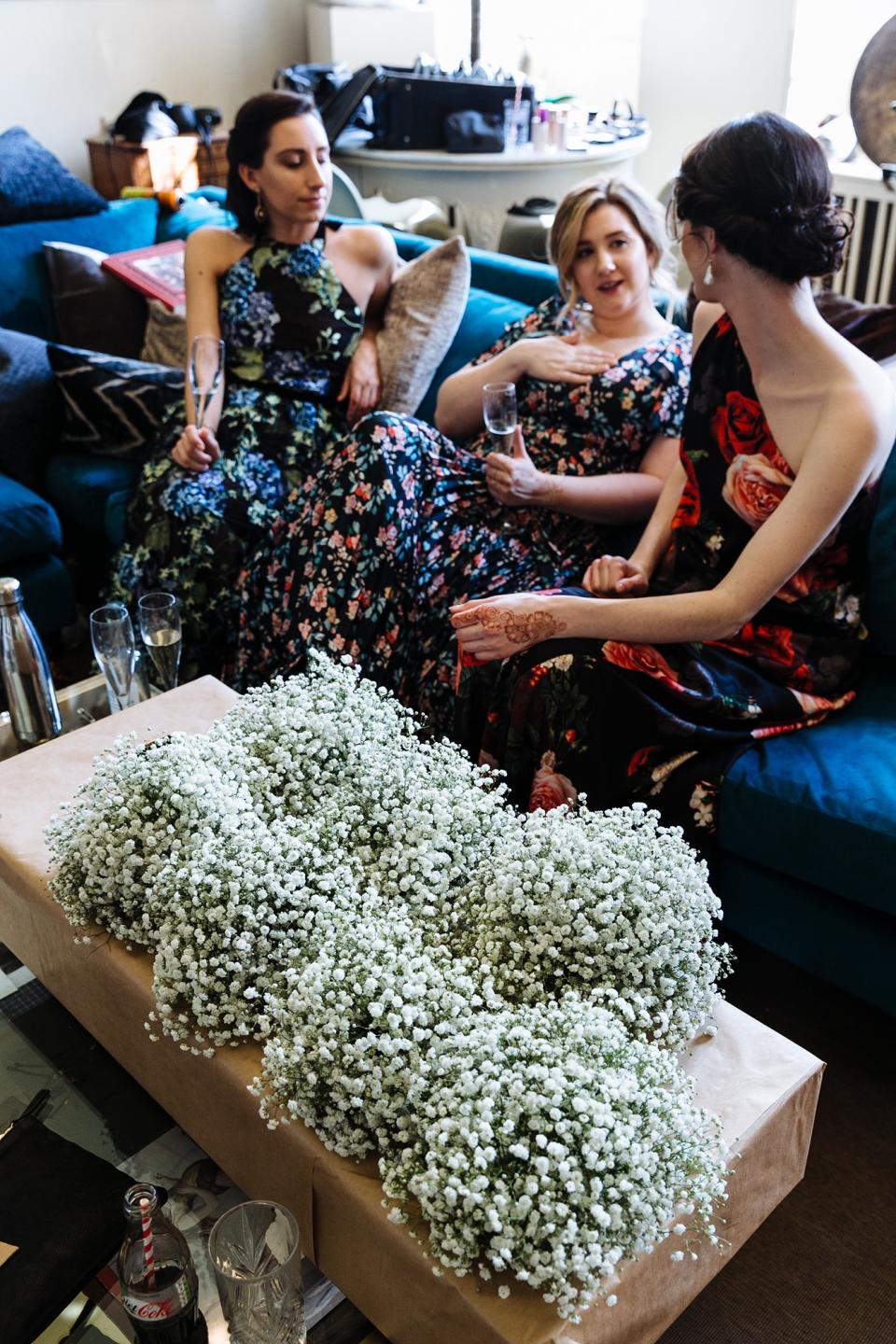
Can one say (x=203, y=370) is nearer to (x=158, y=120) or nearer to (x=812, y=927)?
(x=812, y=927)

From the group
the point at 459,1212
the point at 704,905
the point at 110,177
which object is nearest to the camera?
the point at 459,1212

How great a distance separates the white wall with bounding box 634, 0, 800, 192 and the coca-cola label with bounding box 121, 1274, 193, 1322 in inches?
189

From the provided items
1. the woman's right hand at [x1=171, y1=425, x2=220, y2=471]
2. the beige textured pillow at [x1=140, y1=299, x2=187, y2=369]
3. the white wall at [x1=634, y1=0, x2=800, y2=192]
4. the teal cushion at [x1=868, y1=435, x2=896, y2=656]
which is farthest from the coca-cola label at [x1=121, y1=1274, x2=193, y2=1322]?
the white wall at [x1=634, y1=0, x2=800, y2=192]

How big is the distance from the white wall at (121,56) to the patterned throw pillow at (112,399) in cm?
213

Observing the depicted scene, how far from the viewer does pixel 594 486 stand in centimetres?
217

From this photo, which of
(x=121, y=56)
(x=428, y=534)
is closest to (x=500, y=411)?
(x=428, y=534)

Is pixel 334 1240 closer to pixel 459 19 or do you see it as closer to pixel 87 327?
pixel 87 327

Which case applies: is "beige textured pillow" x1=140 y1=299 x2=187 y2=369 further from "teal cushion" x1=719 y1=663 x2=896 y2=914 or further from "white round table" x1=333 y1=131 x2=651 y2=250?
"teal cushion" x1=719 y1=663 x2=896 y2=914

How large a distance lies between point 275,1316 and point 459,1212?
23 cm

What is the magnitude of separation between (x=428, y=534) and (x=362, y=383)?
589 mm

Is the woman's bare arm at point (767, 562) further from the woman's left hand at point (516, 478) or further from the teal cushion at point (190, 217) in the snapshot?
the teal cushion at point (190, 217)

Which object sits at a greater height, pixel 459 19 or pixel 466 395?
pixel 459 19

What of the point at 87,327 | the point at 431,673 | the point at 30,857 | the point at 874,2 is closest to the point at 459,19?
the point at 874,2

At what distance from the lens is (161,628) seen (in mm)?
1866
